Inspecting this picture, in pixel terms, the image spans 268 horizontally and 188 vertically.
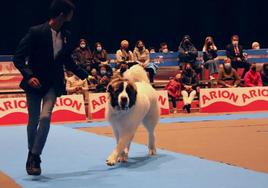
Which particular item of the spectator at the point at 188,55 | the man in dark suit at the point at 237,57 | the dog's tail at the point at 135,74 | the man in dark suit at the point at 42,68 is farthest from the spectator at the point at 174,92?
the man in dark suit at the point at 42,68

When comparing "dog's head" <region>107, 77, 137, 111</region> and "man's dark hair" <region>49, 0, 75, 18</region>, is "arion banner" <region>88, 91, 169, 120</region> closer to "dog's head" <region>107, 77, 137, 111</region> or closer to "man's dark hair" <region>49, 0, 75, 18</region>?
"dog's head" <region>107, 77, 137, 111</region>

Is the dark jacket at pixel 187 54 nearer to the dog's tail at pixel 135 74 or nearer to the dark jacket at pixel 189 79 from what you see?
the dark jacket at pixel 189 79

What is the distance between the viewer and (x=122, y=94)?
272 inches

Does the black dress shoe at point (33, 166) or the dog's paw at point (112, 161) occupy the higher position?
the black dress shoe at point (33, 166)

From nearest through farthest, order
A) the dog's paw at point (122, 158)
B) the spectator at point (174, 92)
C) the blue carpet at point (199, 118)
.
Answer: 1. the dog's paw at point (122, 158)
2. the blue carpet at point (199, 118)
3. the spectator at point (174, 92)

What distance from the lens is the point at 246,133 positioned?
1031 cm

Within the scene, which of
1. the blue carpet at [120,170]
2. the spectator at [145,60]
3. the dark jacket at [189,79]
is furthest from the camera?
the spectator at [145,60]

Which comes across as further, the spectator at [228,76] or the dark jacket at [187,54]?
the dark jacket at [187,54]

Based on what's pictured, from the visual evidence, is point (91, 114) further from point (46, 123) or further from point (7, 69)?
point (46, 123)

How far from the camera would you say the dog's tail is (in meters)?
7.43

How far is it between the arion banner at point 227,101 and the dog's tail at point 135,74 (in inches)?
320

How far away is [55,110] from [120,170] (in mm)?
7971

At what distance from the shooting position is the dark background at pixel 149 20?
21453mm

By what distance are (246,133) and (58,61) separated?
4.92 meters
